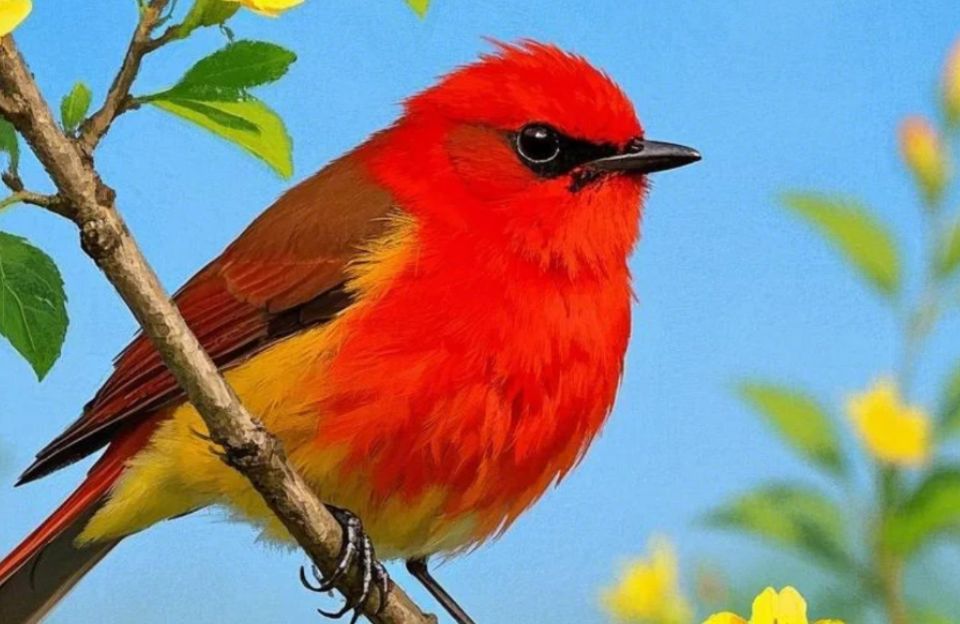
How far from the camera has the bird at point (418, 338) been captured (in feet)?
2.96

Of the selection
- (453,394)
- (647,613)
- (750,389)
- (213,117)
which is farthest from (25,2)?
(750,389)

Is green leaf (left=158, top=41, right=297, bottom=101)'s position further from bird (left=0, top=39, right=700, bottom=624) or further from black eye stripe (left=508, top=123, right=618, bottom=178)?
black eye stripe (left=508, top=123, right=618, bottom=178)

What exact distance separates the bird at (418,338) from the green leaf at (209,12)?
0.32 meters

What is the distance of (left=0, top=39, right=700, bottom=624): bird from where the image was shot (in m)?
0.90

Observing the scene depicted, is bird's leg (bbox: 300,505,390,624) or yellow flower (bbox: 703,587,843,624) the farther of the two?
bird's leg (bbox: 300,505,390,624)

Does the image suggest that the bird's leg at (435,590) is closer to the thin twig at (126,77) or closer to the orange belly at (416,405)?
the orange belly at (416,405)

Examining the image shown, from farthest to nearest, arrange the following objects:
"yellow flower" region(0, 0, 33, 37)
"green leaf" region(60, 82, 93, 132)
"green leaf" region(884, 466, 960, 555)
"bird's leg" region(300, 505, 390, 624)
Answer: "green leaf" region(884, 466, 960, 555)
"bird's leg" region(300, 505, 390, 624)
"green leaf" region(60, 82, 93, 132)
"yellow flower" region(0, 0, 33, 37)

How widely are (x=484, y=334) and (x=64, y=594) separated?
393mm

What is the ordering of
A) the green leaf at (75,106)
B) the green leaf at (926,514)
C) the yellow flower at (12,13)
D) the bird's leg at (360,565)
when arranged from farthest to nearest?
the green leaf at (926,514), the bird's leg at (360,565), the green leaf at (75,106), the yellow flower at (12,13)

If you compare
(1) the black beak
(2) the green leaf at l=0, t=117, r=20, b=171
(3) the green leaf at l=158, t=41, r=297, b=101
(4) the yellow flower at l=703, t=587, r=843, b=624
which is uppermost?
(2) the green leaf at l=0, t=117, r=20, b=171

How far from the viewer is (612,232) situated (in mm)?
1016

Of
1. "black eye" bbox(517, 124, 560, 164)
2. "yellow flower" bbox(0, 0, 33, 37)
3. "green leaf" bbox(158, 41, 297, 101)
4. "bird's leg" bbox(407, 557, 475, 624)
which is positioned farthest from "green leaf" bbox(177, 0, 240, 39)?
"bird's leg" bbox(407, 557, 475, 624)

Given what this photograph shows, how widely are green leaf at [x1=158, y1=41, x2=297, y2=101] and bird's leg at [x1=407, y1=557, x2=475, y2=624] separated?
0.59 m

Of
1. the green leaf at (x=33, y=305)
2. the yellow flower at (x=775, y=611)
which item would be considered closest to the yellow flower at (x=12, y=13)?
the green leaf at (x=33, y=305)
